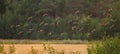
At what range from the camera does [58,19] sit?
3225 centimetres

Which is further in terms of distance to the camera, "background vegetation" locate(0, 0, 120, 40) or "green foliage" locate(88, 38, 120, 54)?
"background vegetation" locate(0, 0, 120, 40)

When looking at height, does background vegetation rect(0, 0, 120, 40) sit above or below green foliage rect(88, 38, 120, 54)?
below

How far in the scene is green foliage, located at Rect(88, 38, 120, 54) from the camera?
8.37 metres

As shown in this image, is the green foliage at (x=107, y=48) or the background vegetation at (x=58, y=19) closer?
the green foliage at (x=107, y=48)

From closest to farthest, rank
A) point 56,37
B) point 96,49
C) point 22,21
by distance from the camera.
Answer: point 96,49 < point 56,37 < point 22,21

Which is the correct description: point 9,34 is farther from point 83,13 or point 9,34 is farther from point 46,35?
point 83,13

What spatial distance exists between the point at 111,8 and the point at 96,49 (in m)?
25.8

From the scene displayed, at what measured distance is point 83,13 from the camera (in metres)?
34.0

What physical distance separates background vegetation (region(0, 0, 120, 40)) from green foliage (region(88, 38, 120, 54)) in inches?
802

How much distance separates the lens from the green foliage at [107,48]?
8.37 m

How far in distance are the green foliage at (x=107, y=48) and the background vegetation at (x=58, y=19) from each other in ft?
66.9

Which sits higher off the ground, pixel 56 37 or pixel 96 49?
pixel 96 49

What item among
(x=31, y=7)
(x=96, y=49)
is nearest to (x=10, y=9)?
(x=31, y=7)

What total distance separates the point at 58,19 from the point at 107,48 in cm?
2379
